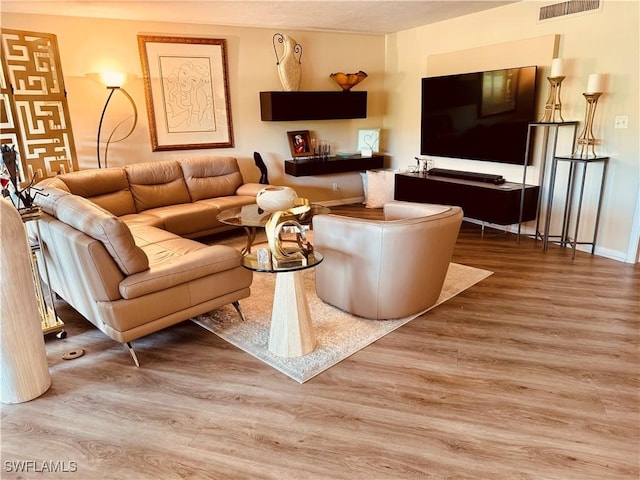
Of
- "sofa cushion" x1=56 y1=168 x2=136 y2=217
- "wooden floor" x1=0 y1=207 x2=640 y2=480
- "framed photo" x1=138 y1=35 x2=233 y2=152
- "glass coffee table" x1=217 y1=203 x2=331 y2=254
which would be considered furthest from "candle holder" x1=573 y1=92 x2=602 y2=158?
"sofa cushion" x1=56 y1=168 x2=136 y2=217

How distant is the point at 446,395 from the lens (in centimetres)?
217

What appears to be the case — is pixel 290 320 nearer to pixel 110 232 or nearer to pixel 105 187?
pixel 110 232

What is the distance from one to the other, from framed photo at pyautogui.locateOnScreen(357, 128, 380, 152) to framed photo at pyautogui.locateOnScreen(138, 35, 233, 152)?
1.90 metres

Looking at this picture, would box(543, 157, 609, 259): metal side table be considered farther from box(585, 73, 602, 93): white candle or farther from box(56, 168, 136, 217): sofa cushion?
box(56, 168, 136, 217): sofa cushion

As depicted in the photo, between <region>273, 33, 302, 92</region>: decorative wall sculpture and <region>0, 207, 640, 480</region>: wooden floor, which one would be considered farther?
<region>273, 33, 302, 92</region>: decorative wall sculpture

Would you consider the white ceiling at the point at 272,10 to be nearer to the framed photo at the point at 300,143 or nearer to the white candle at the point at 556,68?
the white candle at the point at 556,68

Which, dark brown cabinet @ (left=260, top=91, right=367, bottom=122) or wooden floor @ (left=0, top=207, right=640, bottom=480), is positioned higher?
dark brown cabinet @ (left=260, top=91, right=367, bottom=122)

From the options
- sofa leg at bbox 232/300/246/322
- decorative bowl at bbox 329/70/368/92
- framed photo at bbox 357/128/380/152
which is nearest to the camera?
sofa leg at bbox 232/300/246/322

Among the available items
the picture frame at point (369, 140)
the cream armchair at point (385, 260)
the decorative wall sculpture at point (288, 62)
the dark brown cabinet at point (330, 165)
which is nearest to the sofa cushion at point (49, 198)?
the cream armchair at point (385, 260)

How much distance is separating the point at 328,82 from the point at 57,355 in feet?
15.2

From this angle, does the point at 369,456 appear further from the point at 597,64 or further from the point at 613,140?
the point at 597,64

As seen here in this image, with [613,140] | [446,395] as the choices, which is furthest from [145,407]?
[613,140]

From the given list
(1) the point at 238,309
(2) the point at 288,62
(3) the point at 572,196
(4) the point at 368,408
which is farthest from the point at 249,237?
(3) the point at 572,196

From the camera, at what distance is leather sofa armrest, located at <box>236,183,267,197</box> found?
16.0 feet
